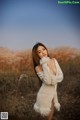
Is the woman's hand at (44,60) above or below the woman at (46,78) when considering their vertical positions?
above

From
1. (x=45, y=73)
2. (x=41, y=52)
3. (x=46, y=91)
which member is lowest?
(x=46, y=91)

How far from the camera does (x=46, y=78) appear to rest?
1772mm

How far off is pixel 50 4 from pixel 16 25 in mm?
272

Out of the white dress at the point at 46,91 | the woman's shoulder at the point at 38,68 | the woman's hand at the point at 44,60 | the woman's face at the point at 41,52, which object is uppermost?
the woman's face at the point at 41,52

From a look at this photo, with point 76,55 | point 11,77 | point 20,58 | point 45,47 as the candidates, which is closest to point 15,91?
point 11,77

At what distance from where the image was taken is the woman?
69.9 inches

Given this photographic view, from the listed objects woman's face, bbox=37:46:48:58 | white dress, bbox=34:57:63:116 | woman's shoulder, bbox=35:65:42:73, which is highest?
woman's face, bbox=37:46:48:58

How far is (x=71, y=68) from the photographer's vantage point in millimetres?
1811

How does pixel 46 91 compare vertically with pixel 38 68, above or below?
below

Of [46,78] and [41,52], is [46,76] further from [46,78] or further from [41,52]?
[41,52]

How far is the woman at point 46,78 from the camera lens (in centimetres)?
177

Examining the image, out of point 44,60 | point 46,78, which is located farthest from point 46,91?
point 44,60

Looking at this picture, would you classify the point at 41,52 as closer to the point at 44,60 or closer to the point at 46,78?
the point at 44,60

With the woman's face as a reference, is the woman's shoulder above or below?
below
